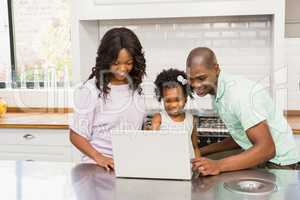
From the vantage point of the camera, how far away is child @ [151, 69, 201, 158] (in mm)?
1790

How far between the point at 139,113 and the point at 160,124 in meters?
0.11

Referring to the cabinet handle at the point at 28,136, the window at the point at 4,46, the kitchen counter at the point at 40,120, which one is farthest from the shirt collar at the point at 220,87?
the window at the point at 4,46

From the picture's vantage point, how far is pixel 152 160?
1.46 metres

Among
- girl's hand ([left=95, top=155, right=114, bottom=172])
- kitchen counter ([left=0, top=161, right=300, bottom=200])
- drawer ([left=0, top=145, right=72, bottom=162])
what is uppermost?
girl's hand ([left=95, top=155, right=114, bottom=172])

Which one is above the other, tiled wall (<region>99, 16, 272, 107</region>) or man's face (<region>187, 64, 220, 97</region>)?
tiled wall (<region>99, 16, 272, 107</region>)

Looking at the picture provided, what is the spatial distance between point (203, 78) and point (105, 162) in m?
0.55

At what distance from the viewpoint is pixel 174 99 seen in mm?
1790

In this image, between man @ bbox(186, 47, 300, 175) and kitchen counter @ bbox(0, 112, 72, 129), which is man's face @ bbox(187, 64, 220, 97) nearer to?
man @ bbox(186, 47, 300, 175)

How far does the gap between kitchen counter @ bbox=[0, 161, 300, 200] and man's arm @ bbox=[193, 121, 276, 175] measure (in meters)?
0.03

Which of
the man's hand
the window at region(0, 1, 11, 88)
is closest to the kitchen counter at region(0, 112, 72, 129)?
the window at region(0, 1, 11, 88)

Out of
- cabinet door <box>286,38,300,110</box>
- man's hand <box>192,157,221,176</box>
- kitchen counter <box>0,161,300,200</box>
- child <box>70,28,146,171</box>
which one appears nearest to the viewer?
kitchen counter <box>0,161,300,200</box>

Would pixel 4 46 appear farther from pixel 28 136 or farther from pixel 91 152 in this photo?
pixel 91 152

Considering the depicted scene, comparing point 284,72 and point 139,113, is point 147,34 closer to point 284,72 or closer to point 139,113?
point 284,72

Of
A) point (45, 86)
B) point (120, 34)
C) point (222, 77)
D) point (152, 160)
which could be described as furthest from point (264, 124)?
point (45, 86)
